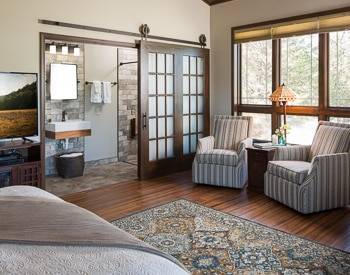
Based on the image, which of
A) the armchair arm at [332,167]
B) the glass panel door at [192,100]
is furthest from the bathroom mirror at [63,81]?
the armchair arm at [332,167]

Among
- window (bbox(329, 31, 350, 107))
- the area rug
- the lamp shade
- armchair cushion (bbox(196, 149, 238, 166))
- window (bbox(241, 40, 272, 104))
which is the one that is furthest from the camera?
window (bbox(241, 40, 272, 104))

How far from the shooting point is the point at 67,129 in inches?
222

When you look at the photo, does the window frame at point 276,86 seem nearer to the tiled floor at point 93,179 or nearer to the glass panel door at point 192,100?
the glass panel door at point 192,100

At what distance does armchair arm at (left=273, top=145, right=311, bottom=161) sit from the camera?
4352mm

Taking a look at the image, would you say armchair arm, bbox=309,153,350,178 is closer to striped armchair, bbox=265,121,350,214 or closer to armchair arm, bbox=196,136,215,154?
striped armchair, bbox=265,121,350,214

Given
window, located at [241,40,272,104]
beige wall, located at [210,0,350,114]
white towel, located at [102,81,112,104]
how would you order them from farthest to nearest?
white towel, located at [102,81,112,104], window, located at [241,40,272,104], beige wall, located at [210,0,350,114]

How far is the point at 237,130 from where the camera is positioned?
5254 millimetres

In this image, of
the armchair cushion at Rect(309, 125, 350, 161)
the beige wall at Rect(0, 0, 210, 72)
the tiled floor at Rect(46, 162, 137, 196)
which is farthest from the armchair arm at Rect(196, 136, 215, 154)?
the beige wall at Rect(0, 0, 210, 72)

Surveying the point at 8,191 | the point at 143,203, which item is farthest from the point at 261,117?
the point at 8,191

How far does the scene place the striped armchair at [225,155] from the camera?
15.6ft

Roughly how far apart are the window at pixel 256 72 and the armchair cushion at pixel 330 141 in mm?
1298

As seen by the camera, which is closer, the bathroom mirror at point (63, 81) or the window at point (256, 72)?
the window at point (256, 72)

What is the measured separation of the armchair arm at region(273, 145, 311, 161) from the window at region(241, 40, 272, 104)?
1.22 m

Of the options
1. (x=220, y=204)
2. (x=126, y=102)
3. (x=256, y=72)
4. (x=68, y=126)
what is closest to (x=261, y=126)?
(x=256, y=72)
